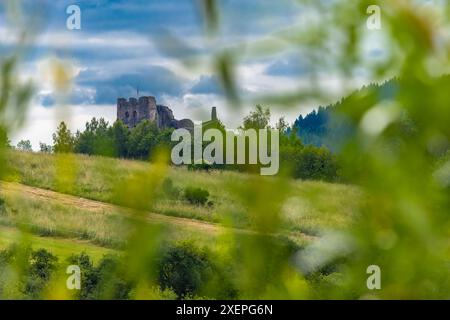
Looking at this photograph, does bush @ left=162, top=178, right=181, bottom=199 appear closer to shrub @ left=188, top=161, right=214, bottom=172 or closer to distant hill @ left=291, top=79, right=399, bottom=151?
shrub @ left=188, top=161, right=214, bottom=172

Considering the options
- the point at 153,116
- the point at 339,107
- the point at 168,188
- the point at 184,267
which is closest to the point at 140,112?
the point at 184,267

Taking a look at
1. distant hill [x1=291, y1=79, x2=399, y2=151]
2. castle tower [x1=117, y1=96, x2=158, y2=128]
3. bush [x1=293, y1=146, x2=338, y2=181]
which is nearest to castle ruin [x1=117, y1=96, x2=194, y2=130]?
castle tower [x1=117, y1=96, x2=158, y2=128]

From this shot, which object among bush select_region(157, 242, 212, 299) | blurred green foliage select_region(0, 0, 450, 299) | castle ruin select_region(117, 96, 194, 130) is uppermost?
castle ruin select_region(117, 96, 194, 130)

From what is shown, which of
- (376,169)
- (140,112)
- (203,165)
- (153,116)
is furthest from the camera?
(140,112)

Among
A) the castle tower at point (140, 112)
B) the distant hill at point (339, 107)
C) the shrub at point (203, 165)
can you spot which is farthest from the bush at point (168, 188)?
the castle tower at point (140, 112)

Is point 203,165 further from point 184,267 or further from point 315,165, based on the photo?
point 184,267

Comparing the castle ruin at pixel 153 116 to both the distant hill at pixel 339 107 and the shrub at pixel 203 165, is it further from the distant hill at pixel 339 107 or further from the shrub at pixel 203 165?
the distant hill at pixel 339 107

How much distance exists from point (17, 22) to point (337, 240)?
0.22m

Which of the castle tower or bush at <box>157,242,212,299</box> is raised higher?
the castle tower

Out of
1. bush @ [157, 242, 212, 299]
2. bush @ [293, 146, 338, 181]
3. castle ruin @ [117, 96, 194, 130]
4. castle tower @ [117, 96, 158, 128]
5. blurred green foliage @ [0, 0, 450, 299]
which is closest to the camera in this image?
blurred green foliage @ [0, 0, 450, 299]

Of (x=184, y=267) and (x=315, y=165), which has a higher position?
(x=184, y=267)

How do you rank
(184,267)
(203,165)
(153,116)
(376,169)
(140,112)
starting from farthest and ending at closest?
(140,112) < (184,267) < (153,116) < (203,165) < (376,169)

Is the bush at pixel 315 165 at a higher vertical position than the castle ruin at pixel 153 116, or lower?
lower

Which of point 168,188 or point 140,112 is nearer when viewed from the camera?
point 168,188
